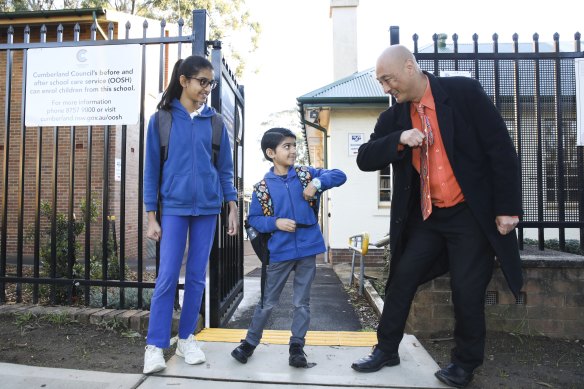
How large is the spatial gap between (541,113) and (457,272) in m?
2.04

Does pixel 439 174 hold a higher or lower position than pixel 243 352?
higher

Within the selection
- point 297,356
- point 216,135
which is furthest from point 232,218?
point 297,356

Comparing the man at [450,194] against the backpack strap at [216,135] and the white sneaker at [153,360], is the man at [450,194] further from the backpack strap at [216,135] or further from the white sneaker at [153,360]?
the white sneaker at [153,360]

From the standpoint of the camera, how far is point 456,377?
7.91 ft

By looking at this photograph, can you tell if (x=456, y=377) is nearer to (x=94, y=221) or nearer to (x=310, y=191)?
(x=310, y=191)

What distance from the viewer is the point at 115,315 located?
11.2 ft

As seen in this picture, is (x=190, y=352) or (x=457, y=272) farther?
(x=190, y=352)

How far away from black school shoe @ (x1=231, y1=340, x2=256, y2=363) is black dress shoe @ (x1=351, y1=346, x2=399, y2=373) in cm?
66

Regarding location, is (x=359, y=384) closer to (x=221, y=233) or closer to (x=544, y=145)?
(x=221, y=233)

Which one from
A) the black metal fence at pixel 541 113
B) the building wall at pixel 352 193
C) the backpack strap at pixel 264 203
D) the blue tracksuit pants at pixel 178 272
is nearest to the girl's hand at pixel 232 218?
the blue tracksuit pants at pixel 178 272

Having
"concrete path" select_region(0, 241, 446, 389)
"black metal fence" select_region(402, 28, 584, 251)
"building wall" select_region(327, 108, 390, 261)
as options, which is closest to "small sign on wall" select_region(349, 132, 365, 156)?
"building wall" select_region(327, 108, 390, 261)

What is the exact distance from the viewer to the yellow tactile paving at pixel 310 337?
10.3 feet

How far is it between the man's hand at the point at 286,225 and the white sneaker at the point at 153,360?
1043 millimetres

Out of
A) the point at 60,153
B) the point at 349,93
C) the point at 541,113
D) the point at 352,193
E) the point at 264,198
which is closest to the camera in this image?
the point at 264,198
